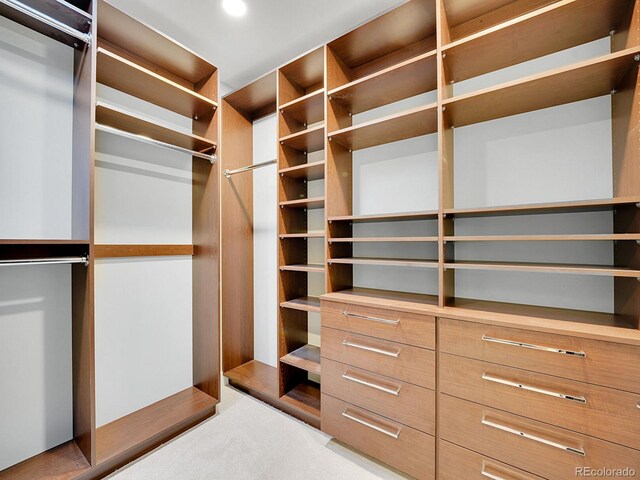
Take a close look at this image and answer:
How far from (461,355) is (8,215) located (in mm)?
2421

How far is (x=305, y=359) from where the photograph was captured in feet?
6.88

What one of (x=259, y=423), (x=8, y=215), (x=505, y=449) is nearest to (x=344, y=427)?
(x=259, y=423)

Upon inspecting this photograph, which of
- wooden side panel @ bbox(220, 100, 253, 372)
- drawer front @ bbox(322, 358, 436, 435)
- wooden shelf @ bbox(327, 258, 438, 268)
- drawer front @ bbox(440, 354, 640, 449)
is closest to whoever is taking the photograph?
drawer front @ bbox(440, 354, 640, 449)

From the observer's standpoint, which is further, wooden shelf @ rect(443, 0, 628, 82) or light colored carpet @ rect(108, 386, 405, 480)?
light colored carpet @ rect(108, 386, 405, 480)

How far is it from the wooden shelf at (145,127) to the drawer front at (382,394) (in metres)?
1.82

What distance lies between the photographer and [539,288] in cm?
153

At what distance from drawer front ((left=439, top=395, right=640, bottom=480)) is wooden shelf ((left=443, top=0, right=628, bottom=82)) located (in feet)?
5.73

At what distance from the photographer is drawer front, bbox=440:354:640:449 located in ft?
3.36

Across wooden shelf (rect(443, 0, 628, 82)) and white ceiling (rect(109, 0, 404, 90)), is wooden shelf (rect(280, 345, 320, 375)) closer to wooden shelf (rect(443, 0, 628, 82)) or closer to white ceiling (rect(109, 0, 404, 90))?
wooden shelf (rect(443, 0, 628, 82))

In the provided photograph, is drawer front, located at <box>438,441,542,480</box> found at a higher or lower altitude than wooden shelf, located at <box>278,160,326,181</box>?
lower

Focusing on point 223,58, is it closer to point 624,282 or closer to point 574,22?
point 574,22

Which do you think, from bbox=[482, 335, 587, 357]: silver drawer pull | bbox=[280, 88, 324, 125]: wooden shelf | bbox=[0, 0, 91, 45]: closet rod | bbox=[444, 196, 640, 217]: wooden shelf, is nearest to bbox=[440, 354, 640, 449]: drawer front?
bbox=[482, 335, 587, 357]: silver drawer pull

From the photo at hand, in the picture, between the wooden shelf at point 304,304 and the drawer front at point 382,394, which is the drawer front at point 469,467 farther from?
the wooden shelf at point 304,304

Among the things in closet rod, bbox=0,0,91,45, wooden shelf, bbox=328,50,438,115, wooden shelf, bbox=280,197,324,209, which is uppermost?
closet rod, bbox=0,0,91,45
